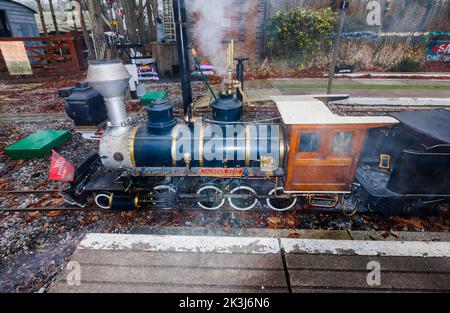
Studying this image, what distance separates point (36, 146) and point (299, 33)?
16324 millimetres

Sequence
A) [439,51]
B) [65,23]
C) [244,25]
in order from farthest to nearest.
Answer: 1. [65,23]
2. [439,51]
3. [244,25]

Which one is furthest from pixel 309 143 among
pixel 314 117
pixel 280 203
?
pixel 280 203

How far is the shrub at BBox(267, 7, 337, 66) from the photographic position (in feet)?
54.4

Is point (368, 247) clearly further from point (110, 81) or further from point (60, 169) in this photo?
point (60, 169)

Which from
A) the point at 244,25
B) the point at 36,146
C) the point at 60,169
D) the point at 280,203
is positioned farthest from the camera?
the point at 244,25

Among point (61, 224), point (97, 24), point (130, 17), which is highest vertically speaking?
point (130, 17)

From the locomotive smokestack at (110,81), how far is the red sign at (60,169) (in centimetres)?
126

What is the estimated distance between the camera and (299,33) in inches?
659

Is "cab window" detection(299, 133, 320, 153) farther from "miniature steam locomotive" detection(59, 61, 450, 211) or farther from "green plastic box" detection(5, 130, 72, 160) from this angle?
"green plastic box" detection(5, 130, 72, 160)

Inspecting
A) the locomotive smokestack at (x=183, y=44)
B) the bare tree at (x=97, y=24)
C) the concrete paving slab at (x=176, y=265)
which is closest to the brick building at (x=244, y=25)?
the bare tree at (x=97, y=24)

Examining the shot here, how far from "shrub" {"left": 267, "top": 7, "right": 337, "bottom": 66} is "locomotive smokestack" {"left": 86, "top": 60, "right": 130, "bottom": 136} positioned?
14.8 meters

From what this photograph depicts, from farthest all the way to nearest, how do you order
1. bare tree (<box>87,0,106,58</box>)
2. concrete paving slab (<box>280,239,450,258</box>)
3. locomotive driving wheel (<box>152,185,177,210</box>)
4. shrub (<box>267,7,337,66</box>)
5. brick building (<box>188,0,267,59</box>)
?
shrub (<box>267,7,337,66</box>) < brick building (<box>188,0,267,59</box>) < bare tree (<box>87,0,106,58</box>) < locomotive driving wheel (<box>152,185,177,210</box>) < concrete paving slab (<box>280,239,450,258</box>)

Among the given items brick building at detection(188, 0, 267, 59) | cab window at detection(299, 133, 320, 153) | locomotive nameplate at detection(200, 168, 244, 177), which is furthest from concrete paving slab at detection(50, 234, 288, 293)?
brick building at detection(188, 0, 267, 59)
